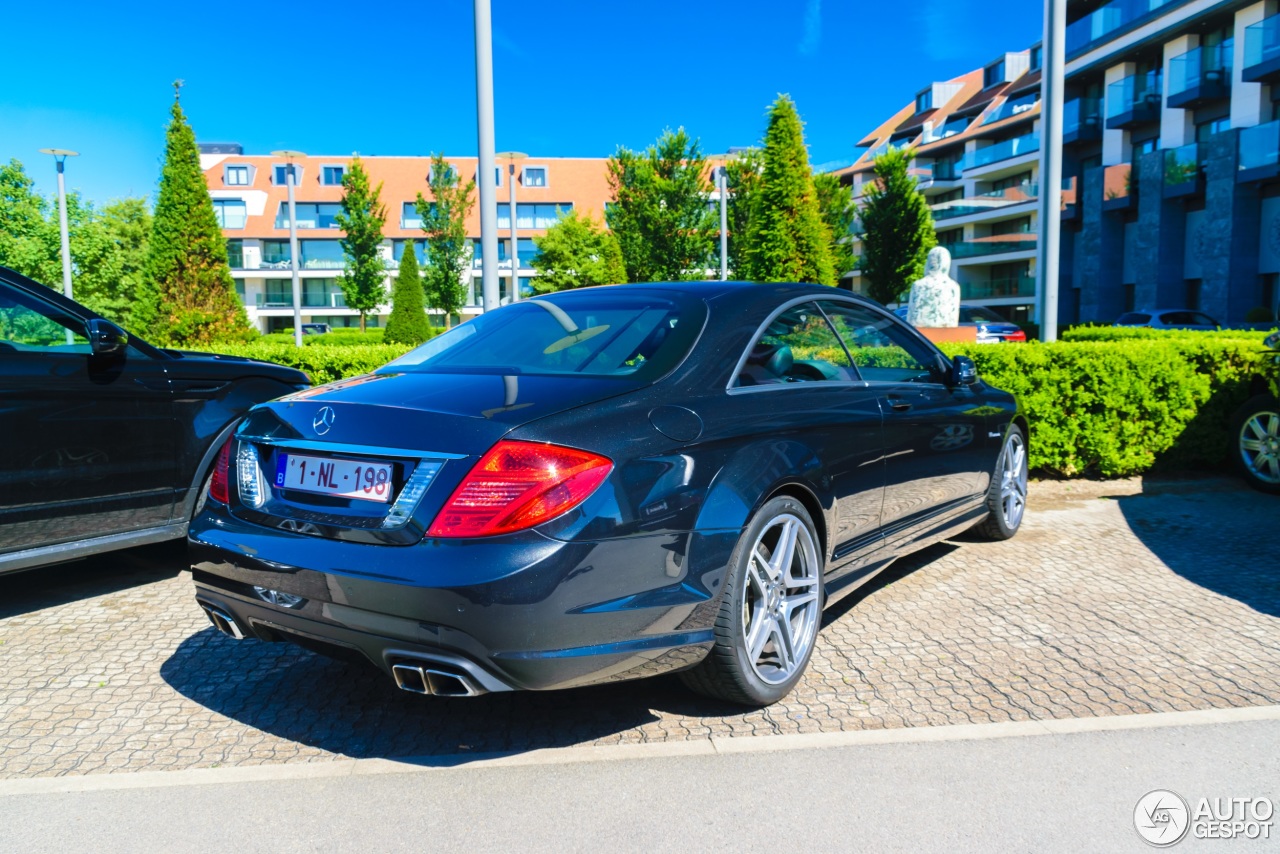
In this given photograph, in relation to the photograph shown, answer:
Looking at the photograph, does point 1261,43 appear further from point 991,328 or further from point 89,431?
point 89,431

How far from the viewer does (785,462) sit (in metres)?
3.51

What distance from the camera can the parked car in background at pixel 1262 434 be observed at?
300 inches

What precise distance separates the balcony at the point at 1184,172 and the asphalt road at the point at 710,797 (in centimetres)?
3609

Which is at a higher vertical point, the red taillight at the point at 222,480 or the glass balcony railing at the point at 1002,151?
the glass balcony railing at the point at 1002,151

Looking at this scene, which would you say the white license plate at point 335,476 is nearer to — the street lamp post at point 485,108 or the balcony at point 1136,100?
the street lamp post at point 485,108

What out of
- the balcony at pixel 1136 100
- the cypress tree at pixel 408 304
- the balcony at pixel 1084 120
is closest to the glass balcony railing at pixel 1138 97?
the balcony at pixel 1136 100

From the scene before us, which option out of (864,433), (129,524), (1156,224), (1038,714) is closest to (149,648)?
(129,524)

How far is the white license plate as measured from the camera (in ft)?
9.59

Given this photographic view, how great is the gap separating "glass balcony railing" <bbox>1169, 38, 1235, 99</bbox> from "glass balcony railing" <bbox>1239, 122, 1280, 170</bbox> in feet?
12.6

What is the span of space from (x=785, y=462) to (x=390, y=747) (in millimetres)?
1689

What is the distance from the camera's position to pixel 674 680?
3854 millimetres

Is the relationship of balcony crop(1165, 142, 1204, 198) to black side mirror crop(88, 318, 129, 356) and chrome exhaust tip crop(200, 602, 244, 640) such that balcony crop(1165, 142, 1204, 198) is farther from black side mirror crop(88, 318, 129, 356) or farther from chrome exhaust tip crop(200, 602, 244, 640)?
chrome exhaust tip crop(200, 602, 244, 640)

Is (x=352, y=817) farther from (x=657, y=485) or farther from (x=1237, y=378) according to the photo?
(x=1237, y=378)

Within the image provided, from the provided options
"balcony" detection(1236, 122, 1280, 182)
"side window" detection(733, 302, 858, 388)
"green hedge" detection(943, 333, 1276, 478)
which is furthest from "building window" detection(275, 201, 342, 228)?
"side window" detection(733, 302, 858, 388)
